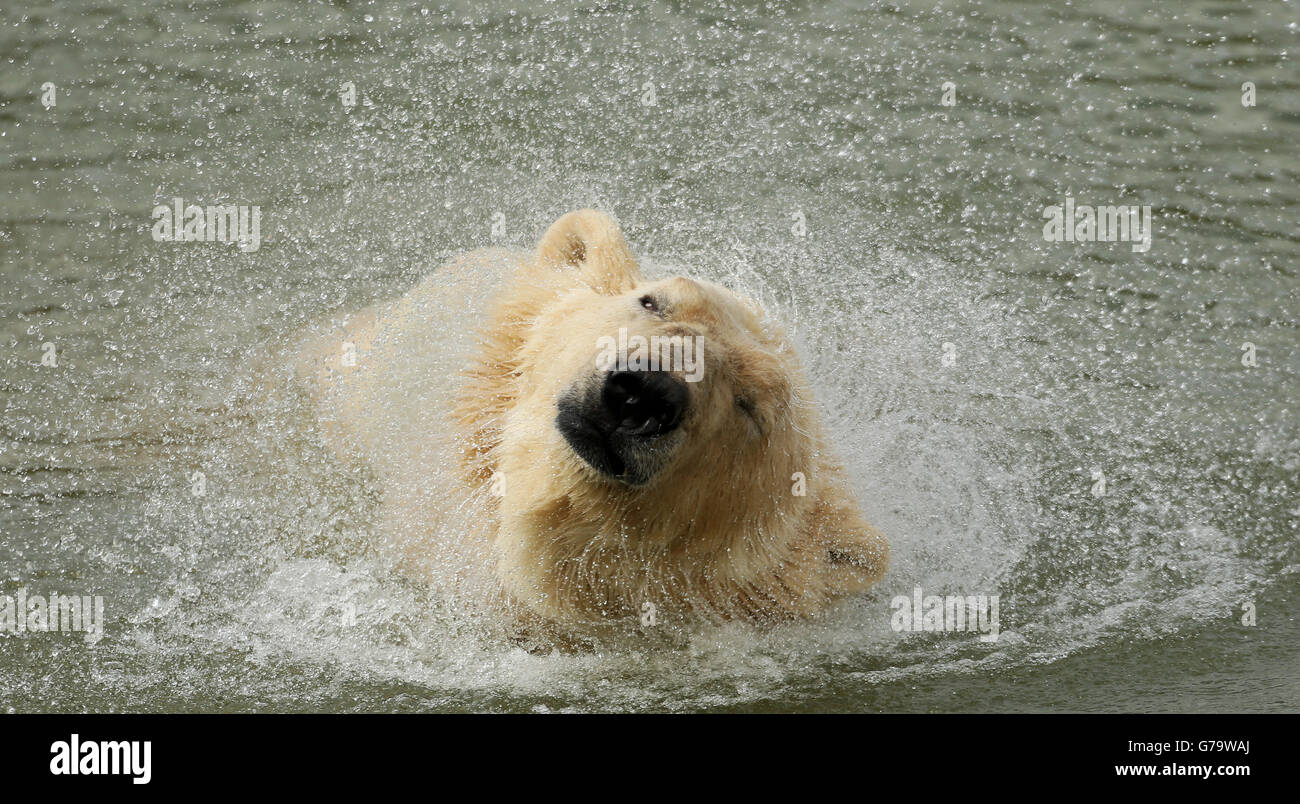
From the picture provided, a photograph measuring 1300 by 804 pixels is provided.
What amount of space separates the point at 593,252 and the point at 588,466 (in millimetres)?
1205

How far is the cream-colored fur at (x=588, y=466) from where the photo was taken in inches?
132

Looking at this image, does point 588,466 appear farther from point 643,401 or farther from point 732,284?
point 732,284

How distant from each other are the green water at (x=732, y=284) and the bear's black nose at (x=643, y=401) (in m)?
1.17

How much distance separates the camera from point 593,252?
4191 mm

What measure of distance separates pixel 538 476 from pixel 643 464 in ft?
1.58

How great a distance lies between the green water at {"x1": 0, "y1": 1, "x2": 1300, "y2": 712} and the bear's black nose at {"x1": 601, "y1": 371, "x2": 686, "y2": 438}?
3.83 ft

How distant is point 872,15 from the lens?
7141 mm

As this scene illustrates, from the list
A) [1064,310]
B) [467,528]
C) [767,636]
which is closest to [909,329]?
[1064,310]

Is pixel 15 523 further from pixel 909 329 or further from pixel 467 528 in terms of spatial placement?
pixel 909 329
